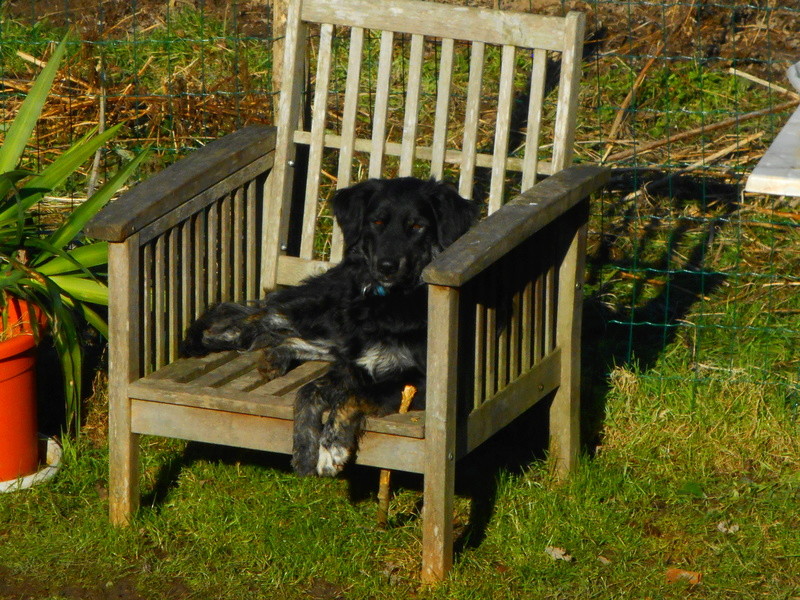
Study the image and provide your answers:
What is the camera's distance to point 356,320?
3.92 m

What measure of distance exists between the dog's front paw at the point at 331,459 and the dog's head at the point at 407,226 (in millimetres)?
633

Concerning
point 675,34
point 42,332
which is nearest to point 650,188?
point 675,34

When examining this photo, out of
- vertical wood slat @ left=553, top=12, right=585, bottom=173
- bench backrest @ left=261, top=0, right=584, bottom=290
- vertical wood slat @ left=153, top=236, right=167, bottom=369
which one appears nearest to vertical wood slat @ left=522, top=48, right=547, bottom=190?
bench backrest @ left=261, top=0, right=584, bottom=290

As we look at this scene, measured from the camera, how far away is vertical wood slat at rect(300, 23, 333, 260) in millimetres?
4410

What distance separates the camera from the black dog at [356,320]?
3.49m

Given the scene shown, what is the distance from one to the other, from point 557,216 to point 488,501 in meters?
1.07

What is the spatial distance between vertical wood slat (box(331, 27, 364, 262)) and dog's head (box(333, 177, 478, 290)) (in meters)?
0.47

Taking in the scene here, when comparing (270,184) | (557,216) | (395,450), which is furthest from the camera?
(270,184)

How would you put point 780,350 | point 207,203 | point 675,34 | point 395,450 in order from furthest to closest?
point 675,34
point 780,350
point 207,203
point 395,450

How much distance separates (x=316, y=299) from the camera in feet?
13.5

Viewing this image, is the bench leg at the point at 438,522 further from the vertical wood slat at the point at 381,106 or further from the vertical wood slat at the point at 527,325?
the vertical wood slat at the point at 381,106

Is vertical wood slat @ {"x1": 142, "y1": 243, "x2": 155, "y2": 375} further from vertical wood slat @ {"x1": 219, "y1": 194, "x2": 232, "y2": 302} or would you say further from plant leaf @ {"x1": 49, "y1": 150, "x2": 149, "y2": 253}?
plant leaf @ {"x1": 49, "y1": 150, "x2": 149, "y2": 253}

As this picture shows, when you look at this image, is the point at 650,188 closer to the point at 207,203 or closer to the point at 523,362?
the point at 523,362

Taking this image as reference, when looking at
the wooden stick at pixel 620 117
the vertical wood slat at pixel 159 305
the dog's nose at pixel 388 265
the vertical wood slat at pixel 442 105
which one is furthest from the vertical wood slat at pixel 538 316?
the wooden stick at pixel 620 117
